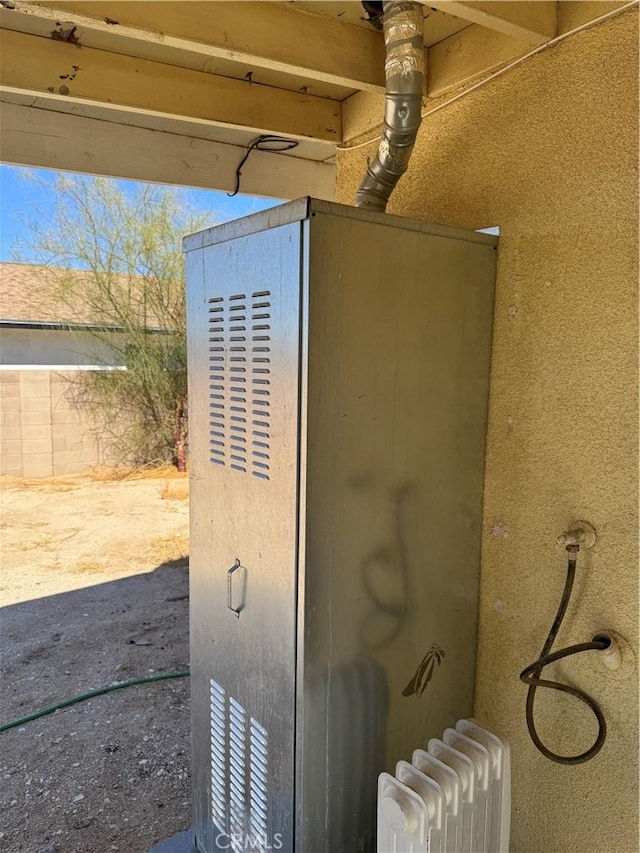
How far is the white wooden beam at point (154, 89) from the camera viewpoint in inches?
74.3

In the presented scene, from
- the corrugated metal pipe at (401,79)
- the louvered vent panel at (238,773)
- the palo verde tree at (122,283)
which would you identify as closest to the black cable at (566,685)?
the louvered vent panel at (238,773)

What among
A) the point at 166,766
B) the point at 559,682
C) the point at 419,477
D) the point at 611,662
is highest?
Result: the point at 419,477

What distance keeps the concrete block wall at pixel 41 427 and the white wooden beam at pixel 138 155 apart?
6694 mm

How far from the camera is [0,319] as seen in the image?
29.8ft

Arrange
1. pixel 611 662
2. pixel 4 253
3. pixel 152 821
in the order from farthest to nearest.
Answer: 1. pixel 4 253
2. pixel 152 821
3. pixel 611 662

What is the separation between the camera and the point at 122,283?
8.63 meters

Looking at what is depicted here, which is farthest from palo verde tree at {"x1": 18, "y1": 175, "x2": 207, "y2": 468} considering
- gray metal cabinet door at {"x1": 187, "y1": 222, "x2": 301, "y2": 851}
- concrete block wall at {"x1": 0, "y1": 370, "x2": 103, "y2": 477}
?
gray metal cabinet door at {"x1": 187, "y1": 222, "x2": 301, "y2": 851}

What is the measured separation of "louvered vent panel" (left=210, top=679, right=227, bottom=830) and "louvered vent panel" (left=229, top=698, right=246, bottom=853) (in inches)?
1.4

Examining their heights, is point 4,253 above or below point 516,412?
above

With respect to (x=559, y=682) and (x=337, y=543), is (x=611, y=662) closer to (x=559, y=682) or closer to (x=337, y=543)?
(x=559, y=682)

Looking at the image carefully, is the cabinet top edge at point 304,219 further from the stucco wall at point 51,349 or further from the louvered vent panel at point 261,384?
the stucco wall at point 51,349

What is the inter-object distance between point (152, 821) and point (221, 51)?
8.99 feet

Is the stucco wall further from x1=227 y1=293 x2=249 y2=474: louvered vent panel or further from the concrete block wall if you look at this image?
x1=227 y1=293 x2=249 y2=474: louvered vent panel

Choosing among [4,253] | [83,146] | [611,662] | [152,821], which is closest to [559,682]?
[611,662]
